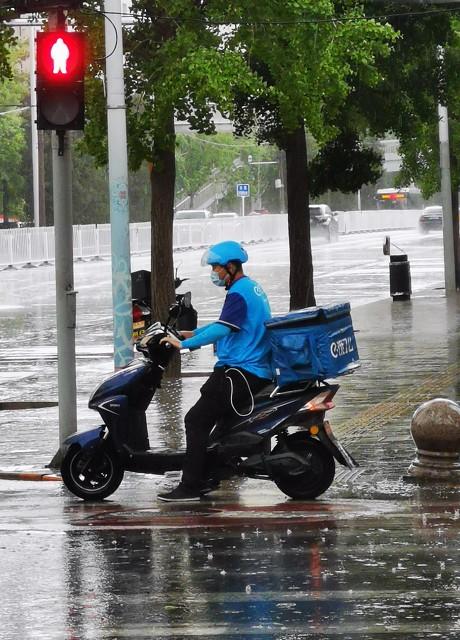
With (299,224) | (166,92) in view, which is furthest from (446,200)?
(166,92)

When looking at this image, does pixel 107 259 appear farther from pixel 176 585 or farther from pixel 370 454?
pixel 176 585

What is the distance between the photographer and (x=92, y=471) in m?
11.1

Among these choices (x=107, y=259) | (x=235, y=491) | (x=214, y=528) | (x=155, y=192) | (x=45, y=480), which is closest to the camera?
(x=214, y=528)

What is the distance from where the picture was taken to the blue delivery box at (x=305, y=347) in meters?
10.3

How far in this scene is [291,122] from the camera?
22.8m

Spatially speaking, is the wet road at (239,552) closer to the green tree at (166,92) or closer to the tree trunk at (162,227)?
the tree trunk at (162,227)

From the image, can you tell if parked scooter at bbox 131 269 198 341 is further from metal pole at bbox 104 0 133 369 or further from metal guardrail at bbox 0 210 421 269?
metal guardrail at bbox 0 210 421 269

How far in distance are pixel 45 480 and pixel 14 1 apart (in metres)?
3.96

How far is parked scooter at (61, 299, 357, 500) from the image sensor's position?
10.4 m

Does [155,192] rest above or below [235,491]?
above

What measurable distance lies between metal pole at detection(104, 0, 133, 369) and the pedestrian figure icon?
10.5ft

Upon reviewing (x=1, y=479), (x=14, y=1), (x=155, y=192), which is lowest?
(x=1, y=479)

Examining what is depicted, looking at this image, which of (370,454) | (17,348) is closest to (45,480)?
(370,454)

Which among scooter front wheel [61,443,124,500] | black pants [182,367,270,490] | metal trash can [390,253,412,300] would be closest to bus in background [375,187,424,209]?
metal trash can [390,253,412,300]
